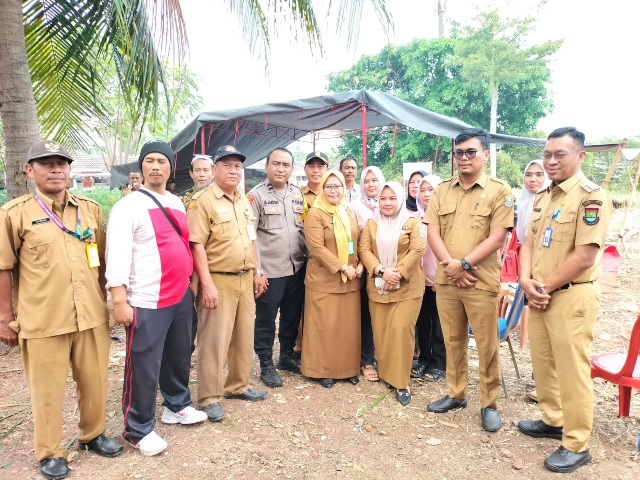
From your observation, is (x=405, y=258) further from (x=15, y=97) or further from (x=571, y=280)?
(x=15, y=97)

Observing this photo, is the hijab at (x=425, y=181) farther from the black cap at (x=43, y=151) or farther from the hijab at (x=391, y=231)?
the black cap at (x=43, y=151)

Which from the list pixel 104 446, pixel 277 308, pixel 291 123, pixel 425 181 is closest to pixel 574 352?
pixel 425 181

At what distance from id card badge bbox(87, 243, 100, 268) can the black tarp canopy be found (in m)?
4.86

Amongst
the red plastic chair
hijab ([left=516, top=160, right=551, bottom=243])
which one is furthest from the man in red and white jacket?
hijab ([left=516, top=160, right=551, bottom=243])

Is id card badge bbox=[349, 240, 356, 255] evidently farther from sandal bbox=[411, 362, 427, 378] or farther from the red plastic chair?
the red plastic chair

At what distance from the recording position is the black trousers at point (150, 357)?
261 centimetres

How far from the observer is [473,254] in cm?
298

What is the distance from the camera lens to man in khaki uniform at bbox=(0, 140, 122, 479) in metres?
2.37

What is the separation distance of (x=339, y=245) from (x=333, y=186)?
482mm

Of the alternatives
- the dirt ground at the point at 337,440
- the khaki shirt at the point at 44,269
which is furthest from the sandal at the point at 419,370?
the khaki shirt at the point at 44,269

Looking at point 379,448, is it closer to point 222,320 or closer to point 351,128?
point 222,320

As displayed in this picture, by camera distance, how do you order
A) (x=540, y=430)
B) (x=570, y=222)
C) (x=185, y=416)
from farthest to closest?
(x=185, y=416) → (x=540, y=430) → (x=570, y=222)

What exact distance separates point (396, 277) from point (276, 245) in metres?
1.01

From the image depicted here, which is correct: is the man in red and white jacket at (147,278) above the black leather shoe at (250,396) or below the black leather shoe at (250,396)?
above
